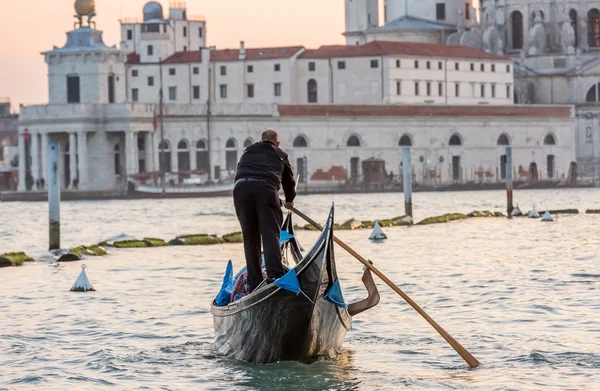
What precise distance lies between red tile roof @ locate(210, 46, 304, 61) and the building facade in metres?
0.11

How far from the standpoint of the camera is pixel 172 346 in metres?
16.7

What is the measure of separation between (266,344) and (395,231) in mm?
23247

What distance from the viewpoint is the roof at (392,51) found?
90062mm

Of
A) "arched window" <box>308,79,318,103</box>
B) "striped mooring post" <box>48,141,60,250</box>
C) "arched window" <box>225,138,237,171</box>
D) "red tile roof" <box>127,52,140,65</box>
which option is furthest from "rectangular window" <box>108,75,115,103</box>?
"striped mooring post" <box>48,141,60,250</box>

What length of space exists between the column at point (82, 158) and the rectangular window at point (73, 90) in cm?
292

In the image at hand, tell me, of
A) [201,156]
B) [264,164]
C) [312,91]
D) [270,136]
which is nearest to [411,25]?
[312,91]

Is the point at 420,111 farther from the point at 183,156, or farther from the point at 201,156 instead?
the point at 183,156

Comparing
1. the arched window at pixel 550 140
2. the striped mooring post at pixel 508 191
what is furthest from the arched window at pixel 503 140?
the striped mooring post at pixel 508 191

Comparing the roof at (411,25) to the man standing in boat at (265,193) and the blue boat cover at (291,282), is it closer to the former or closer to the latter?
the man standing in boat at (265,193)

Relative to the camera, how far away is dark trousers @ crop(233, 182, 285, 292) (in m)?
14.5

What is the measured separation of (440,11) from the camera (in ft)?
349

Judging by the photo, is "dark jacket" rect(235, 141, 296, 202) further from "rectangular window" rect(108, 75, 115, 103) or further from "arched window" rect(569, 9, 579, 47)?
"arched window" rect(569, 9, 579, 47)

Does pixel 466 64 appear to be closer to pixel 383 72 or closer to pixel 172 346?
pixel 383 72

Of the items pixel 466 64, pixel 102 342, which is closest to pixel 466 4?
pixel 466 64
